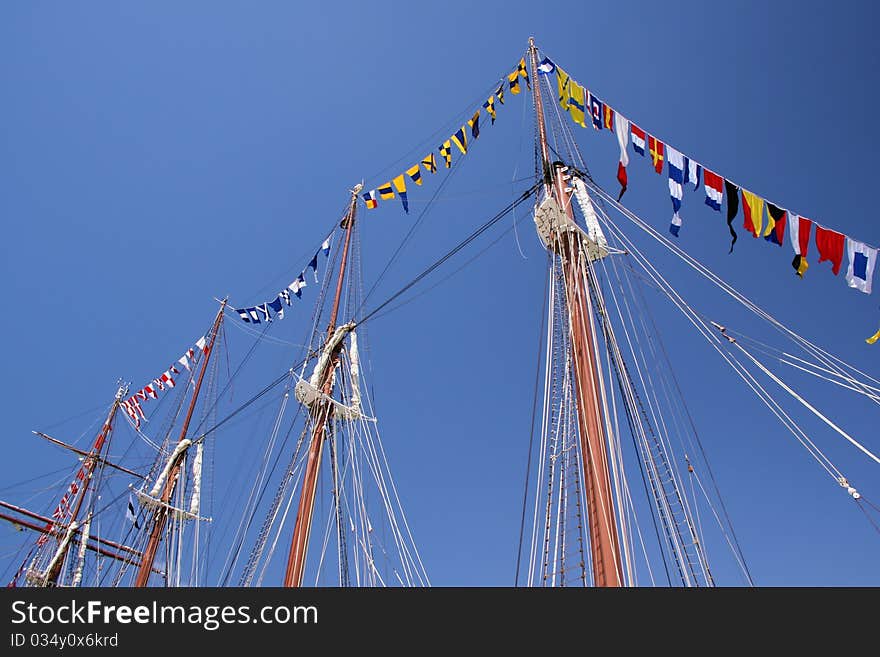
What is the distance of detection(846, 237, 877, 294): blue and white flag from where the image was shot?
21.7 ft

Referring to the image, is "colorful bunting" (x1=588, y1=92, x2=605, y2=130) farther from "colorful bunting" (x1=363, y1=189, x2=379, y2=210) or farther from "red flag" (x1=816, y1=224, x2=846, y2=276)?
"colorful bunting" (x1=363, y1=189, x2=379, y2=210)

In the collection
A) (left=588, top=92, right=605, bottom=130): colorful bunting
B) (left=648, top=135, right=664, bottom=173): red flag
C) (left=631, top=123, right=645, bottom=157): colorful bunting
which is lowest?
(left=648, top=135, right=664, bottom=173): red flag

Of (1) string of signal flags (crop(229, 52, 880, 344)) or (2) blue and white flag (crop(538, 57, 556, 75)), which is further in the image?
(2) blue and white flag (crop(538, 57, 556, 75))

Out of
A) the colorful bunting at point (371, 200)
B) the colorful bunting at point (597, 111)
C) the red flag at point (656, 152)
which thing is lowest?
the red flag at point (656, 152)

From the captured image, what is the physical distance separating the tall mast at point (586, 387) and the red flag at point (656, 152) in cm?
203

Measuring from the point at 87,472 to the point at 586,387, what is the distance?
35061 mm

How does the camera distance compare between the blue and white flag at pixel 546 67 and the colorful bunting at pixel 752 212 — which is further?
the blue and white flag at pixel 546 67

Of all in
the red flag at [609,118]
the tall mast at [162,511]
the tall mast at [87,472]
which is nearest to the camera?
the red flag at [609,118]

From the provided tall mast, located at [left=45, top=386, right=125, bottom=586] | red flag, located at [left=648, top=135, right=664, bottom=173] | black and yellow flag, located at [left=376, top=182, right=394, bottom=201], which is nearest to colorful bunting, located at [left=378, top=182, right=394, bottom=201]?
black and yellow flag, located at [left=376, top=182, right=394, bottom=201]

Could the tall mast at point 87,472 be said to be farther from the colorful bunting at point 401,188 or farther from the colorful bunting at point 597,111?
the colorful bunting at point 597,111

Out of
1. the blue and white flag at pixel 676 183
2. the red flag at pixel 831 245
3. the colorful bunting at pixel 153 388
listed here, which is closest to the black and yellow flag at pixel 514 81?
the blue and white flag at pixel 676 183

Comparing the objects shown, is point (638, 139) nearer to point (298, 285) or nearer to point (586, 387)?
point (586, 387)

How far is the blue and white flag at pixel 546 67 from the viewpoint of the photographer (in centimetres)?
1193

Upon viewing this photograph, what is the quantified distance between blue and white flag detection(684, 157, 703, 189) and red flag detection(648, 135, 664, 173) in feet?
1.47
